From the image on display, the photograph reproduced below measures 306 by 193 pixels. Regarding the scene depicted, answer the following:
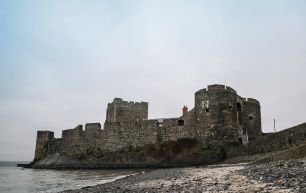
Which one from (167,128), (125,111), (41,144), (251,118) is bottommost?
(41,144)

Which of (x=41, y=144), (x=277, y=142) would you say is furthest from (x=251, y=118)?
(x=41, y=144)

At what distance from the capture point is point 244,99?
2920cm

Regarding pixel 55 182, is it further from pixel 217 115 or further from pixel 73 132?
pixel 73 132

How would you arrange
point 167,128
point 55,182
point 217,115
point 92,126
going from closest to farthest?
point 55,182 < point 217,115 < point 167,128 < point 92,126

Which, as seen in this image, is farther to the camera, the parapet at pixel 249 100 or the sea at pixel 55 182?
the parapet at pixel 249 100

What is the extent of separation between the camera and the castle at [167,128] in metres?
26.5

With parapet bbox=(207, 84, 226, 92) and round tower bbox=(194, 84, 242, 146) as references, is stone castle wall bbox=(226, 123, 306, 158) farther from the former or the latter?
parapet bbox=(207, 84, 226, 92)

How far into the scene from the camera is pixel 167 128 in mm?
31719

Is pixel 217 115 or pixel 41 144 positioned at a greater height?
pixel 217 115

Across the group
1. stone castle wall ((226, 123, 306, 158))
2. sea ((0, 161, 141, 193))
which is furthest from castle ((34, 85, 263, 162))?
sea ((0, 161, 141, 193))

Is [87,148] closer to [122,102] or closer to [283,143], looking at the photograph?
[122,102]

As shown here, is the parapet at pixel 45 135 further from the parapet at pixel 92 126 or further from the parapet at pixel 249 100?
the parapet at pixel 249 100

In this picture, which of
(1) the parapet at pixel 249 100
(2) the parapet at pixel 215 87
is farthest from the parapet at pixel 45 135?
(1) the parapet at pixel 249 100

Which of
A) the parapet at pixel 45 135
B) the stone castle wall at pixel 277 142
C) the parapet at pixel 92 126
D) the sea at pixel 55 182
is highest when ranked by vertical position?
the parapet at pixel 92 126
